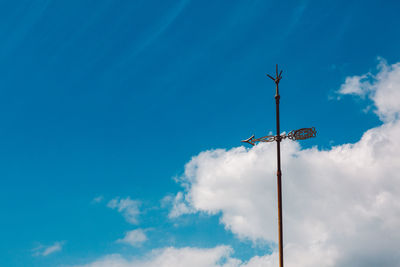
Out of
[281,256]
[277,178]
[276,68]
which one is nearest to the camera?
[281,256]

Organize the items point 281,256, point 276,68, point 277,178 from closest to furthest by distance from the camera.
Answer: point 281,256 < point 277,178 < point 276,68

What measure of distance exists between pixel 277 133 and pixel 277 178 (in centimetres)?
238

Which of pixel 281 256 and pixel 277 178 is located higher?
pixel 277 178

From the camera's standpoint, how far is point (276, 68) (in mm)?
24375

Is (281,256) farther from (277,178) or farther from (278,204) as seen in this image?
(277,178)

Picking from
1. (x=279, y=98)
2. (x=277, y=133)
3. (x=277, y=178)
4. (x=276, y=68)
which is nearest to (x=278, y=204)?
(x=277, y=178)

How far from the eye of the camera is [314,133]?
2297cm

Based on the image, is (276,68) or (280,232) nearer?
(280,232)

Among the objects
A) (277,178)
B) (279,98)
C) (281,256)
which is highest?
(279,98)

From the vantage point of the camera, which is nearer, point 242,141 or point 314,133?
point 314,133

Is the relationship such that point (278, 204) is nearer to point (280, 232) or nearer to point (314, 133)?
point (280, 232)

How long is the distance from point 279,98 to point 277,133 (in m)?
2.04

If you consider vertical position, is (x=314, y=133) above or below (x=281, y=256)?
above

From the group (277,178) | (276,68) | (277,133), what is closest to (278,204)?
(277,178)
